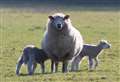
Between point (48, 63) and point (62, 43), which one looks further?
point (48, 63)

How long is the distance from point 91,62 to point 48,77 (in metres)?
3.75

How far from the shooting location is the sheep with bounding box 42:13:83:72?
17.8m

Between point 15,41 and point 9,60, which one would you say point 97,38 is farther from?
point 9,60

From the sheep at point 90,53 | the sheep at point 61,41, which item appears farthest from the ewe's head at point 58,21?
the sheep at point 90,53

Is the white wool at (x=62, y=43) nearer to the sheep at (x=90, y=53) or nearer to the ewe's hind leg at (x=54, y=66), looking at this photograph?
the ewe's hind leg at (x=54, y=66)

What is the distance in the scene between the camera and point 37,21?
151 feet

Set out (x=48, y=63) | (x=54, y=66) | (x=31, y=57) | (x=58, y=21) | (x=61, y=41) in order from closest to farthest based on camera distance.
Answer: (x=58, y=21) → (x=31, y=57) → (x=61, y=41) → (x=54, y=66) → (x=48, y=63)

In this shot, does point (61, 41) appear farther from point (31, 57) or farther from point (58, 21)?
point (31, 57)

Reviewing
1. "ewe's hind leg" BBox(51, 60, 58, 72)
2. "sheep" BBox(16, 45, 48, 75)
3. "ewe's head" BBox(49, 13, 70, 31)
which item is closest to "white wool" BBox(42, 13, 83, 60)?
"ewe's head" BBox(49, 13, 70, 31)

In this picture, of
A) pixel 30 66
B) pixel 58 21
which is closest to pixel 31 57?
pixel 30 66

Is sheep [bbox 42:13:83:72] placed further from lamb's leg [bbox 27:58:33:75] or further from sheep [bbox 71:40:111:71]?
sheep [bbox 71:40:111:71]

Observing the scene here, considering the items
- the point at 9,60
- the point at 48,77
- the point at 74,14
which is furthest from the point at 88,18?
the point at 48,77

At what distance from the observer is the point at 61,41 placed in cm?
1795

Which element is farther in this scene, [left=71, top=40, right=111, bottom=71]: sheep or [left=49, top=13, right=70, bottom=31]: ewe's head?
Answer: [left=71, top=40, right=111, bottom=71]: sheep
